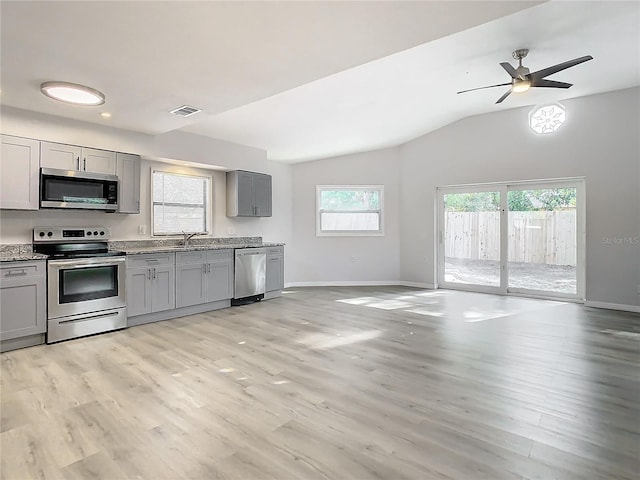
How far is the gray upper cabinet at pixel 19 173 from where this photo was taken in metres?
3.55

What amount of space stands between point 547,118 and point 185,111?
5.52 m

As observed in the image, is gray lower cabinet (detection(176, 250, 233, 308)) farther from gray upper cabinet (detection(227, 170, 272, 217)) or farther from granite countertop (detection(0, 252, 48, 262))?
granite countertop (detection(0, 252, 48, 262))

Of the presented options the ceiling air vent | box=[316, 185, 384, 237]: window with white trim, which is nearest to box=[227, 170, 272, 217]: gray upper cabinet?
box=[316, 185, 384, 237]: window with white trim

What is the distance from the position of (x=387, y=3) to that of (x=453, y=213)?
5.44 meters

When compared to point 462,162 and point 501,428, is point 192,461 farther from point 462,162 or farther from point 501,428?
A: point 462,162

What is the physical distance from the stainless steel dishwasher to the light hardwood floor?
121 centimetres

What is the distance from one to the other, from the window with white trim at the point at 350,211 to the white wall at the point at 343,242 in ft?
0.41

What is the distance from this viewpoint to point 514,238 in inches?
241

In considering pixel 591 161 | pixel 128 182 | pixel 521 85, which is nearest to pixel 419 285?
pixel 591 161

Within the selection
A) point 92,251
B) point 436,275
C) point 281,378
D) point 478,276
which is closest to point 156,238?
point 92,251

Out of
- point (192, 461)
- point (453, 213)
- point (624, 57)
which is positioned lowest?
point (192, 461)

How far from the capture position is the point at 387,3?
6.37 ft

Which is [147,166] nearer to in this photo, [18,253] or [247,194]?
[247,194]

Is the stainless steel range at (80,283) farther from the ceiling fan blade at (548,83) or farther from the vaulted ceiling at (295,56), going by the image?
the ceiling fan blade at (548,83)
